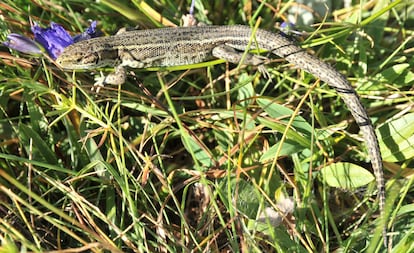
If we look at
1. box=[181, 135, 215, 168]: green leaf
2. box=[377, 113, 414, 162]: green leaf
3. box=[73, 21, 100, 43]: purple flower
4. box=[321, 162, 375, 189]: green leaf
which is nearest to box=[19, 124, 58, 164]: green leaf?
box=[73, 21, 100, 43]: purple flower

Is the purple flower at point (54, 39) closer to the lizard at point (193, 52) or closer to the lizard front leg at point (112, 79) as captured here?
the lizard at point (193, 52)

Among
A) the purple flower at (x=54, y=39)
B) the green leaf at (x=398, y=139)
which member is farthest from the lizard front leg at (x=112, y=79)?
the green leaf at (x=398, y=139)

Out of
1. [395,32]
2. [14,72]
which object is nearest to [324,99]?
[395,32]

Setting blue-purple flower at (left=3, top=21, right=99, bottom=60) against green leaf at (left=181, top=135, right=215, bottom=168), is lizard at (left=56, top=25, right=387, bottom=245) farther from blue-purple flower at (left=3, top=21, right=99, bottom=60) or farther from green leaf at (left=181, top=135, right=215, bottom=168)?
green leaf at (left=181, top=135, right=215, bottom=168)

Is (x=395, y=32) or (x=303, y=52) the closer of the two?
(x=303, y=52)

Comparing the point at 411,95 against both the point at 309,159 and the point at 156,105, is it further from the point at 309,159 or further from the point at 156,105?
the point at 156,105

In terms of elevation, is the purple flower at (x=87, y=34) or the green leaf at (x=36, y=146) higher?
the purple flower at (x=87, y=34)
